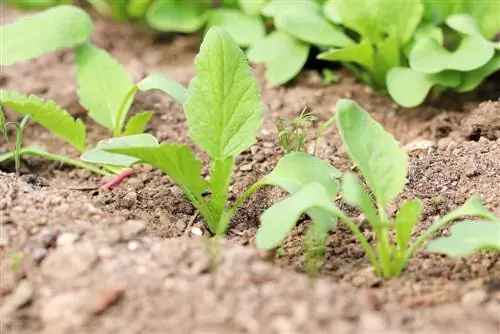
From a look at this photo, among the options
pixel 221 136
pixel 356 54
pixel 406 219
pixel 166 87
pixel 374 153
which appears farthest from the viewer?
pixel 356 54

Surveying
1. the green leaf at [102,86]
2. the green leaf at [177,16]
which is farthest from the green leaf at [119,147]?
the green leaf at [177,16]

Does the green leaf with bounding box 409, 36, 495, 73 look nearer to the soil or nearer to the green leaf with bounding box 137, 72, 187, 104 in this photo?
the soil

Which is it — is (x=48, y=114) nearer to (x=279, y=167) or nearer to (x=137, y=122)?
(x=137, y=122)

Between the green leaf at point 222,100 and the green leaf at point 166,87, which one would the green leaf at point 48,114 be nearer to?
the green leaf at point 166,87

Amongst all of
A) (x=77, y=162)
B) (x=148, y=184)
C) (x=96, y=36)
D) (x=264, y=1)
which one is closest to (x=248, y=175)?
(x=148, y=184)

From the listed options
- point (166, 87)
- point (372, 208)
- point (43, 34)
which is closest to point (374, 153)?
point (372, 208)

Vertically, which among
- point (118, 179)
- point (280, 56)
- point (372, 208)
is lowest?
point (118, 179)

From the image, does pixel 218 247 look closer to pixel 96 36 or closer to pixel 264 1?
pixel 264 1
